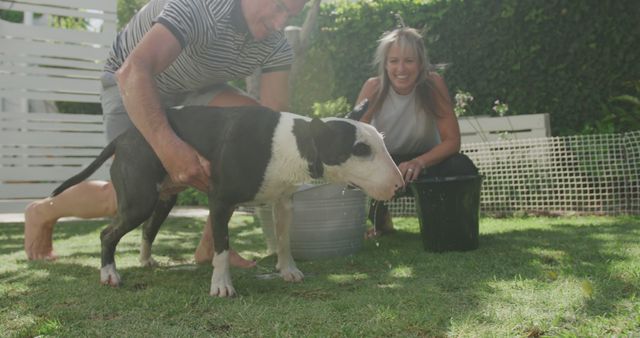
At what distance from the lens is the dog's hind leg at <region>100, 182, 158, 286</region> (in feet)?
9.91

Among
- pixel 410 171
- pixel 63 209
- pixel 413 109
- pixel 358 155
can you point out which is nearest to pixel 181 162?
pixel 358 155

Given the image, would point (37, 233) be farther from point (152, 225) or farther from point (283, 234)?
point (283, 234)

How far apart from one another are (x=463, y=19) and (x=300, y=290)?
5584mm

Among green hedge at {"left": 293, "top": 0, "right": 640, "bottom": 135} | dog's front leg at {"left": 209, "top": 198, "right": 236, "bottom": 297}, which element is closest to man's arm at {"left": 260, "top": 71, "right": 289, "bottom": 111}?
dog's front leg at {"left": 209, "top": 198, "right": 236, "bottom": 297}

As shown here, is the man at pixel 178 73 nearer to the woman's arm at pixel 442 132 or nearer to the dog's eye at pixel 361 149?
the dog's eye at pixel 361 149

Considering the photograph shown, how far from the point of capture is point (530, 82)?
7.06 metres

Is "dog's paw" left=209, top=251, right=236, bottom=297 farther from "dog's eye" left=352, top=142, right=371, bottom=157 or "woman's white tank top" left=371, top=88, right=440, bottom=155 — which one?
"woman's white tank top" left=371, top=88, right=440, bottom=155

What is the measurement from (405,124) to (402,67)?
480mm

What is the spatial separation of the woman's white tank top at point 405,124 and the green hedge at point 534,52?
2944 mm

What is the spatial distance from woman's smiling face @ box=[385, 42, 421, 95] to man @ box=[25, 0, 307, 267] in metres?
0.91

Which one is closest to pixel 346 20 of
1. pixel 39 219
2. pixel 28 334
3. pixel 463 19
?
pixel 463 19

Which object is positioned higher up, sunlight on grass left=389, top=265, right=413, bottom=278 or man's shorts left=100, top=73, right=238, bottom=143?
man's shorts left=100, top=73, right=238, bottom=143

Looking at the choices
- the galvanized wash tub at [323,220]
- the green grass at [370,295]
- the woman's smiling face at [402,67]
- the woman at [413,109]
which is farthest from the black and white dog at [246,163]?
the woman's smiling face at [402,67]

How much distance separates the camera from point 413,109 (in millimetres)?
4516
